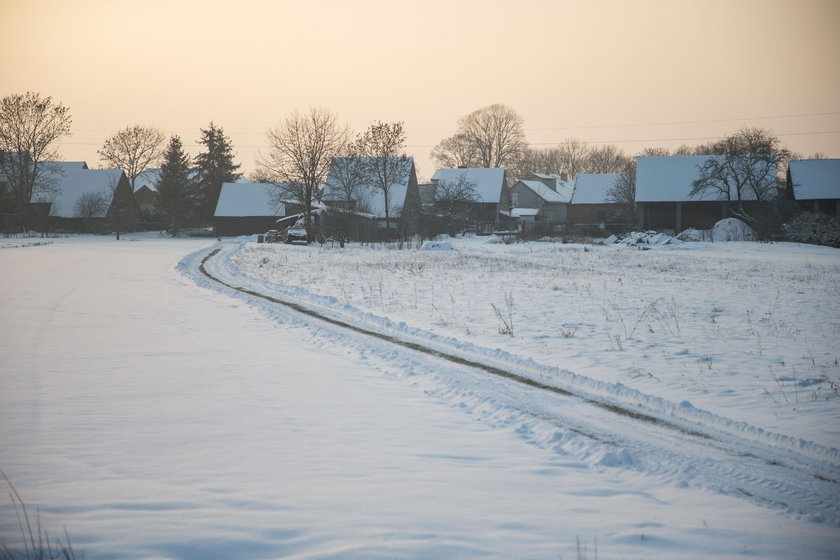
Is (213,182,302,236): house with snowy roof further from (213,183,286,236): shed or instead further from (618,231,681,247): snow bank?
Result: (618,231,681,247): snow bank

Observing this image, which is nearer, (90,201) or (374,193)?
(374,193)

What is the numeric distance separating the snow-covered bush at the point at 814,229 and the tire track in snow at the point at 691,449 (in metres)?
36.4

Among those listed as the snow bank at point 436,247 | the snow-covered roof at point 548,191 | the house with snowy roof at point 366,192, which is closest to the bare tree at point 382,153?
the house with snowy roof at point 366,192

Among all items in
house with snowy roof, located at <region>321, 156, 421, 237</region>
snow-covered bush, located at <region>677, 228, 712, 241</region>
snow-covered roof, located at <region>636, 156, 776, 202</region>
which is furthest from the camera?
snow-covered roof, located at <region>636, 156, 776, 202</region>

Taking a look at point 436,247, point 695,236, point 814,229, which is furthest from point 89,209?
point 814,229

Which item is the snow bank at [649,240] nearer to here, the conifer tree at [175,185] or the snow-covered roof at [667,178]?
the snow-covered roof at [667,178]

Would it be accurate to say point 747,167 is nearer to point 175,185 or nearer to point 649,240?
point 649,240

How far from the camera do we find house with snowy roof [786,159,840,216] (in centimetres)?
4659

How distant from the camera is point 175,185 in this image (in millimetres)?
63062

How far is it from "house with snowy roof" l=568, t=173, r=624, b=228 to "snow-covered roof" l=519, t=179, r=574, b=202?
14.2 m

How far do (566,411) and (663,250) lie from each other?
3079 centimetres

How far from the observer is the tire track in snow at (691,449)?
4.21 meters

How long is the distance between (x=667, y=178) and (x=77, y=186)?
61968 mm

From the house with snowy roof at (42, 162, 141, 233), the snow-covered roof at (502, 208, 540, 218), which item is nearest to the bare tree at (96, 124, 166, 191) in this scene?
the house with snowy roof at (42, 162, 141, 233)
